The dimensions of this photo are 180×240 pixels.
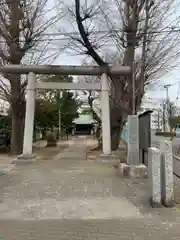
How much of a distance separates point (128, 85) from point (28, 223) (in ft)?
49.5

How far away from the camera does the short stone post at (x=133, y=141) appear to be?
12.2 m

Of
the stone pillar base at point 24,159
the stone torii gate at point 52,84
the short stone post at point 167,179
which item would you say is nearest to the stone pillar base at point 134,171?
the short stone post at point 167,179

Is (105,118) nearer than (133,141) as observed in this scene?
No

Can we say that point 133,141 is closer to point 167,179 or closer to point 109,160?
point 109,160

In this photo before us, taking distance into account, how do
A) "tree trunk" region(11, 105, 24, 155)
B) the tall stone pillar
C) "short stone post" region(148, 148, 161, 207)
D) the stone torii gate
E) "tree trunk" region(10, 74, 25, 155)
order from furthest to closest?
1. "tree trunk" region(11, 105, 24, 155)
2. "tree trunk" region(10, 74, 25, 155)
3. the tall stone pillar
4. the stone torii gate
5. "short stone post" region(148, 148, 161, 207)

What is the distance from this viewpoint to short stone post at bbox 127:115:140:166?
39.9ft

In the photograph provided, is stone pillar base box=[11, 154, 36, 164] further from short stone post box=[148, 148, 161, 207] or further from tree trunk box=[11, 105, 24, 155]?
short stone post box=[148, 148, 161, 207]

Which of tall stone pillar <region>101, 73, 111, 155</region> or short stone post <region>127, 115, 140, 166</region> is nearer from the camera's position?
short stone post <region>127, 115, 140, 166</region>

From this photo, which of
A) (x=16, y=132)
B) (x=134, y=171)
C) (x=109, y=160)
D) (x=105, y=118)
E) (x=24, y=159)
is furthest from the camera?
(x=16, y=132)

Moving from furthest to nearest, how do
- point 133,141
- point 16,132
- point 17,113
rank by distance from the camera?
point 17,113, point 16,132, point 133,141

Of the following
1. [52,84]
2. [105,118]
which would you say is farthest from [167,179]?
[52,84]

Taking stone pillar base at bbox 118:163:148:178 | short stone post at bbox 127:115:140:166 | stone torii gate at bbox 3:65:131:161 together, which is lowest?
stone pillar base at bbox 118:163:148:178

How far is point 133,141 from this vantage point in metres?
12.4

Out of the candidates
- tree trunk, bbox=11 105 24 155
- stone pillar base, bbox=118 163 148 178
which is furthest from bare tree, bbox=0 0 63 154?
stone pillar base, bbox=118 163 148 178
